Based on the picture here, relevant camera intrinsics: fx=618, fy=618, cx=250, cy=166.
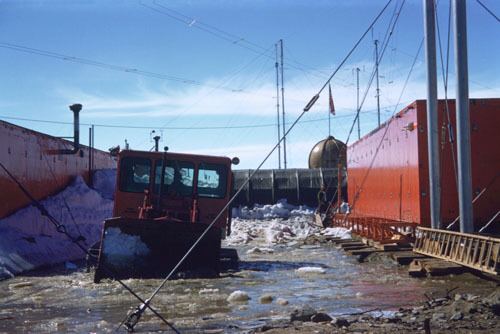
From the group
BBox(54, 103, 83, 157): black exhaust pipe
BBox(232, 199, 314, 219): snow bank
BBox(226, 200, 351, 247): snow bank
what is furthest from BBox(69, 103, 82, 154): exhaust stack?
BBox(232, 199, 314, 219): snow bank

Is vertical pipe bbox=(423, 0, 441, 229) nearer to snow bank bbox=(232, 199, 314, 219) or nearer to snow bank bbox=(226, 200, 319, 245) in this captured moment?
snow bank bbox=(226, 200, 319, 245)

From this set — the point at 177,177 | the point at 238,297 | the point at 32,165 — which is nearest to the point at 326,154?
the point at 32,165

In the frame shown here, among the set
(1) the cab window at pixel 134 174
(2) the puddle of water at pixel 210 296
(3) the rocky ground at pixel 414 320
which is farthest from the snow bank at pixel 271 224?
(3) the rocky ground at pixel 414 320

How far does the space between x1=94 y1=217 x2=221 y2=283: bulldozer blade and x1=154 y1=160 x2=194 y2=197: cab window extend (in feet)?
5.63

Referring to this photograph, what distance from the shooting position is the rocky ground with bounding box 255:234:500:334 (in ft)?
20.9

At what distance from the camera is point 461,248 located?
413 inches

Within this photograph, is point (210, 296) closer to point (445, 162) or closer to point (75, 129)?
point (445, 162)

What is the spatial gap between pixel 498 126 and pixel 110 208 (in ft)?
38.9

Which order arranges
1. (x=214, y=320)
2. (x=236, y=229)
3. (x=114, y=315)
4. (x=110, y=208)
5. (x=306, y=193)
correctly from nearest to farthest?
(x=214, y=320), (x=114, y=315), (x=110, y=208), (x=236, y=229), (x=306, y=193)

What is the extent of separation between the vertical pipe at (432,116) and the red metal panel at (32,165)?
9793 mm

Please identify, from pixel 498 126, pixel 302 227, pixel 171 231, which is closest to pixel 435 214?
pixel 498 126

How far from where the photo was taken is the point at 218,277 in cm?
1172

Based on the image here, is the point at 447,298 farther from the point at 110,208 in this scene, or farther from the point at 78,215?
the point at 110,208

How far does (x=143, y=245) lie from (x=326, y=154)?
27676mm
